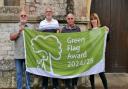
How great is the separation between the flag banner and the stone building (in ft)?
4.50

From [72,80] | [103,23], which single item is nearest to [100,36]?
[72,80]

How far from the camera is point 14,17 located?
11.7 metres

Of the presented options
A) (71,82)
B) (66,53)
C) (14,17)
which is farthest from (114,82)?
(14,17)

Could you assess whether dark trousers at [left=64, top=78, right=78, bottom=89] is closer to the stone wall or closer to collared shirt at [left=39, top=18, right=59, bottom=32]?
collared shirt at [left=39, top=18, right=59, bottom=32]

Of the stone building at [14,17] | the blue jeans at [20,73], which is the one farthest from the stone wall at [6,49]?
the blue jeans at [20,73]

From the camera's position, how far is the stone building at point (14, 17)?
11.6m

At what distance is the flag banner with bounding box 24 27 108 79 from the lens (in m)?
10.3

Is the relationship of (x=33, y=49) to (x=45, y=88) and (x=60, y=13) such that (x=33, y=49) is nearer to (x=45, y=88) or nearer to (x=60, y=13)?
(x=45, y=88)

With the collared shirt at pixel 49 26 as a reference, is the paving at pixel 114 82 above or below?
below

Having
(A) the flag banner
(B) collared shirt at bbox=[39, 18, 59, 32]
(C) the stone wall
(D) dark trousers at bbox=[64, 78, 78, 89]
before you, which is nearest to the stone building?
(C) the stone wall

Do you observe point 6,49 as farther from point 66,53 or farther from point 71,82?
point 71,82

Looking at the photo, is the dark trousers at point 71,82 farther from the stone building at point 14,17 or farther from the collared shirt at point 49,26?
the stone building at point 14,17

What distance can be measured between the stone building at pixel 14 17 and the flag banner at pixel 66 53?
4.50 feet

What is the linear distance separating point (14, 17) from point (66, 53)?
6.86ft
